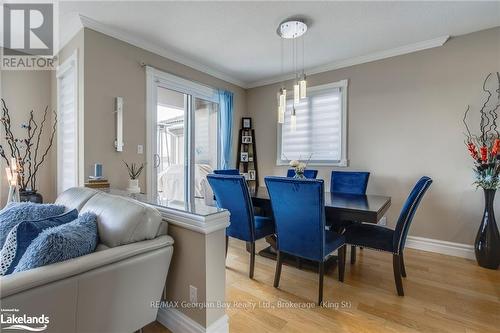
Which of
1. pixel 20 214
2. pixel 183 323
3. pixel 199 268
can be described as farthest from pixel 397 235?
pixel 20 214

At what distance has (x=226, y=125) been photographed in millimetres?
4336

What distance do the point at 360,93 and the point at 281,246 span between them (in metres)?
2.63

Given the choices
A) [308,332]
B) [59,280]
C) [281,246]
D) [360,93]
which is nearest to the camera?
[59,280]

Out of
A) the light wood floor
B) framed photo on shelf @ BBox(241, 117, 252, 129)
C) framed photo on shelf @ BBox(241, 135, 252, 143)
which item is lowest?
the light wood floor

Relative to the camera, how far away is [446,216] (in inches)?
118

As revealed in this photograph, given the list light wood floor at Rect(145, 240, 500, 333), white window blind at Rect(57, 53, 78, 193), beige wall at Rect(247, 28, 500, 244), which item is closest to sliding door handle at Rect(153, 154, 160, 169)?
white window blind at Rect(57, 53, 78, 193)

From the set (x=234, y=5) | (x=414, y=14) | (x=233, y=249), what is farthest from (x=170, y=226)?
(x=414, y=14)

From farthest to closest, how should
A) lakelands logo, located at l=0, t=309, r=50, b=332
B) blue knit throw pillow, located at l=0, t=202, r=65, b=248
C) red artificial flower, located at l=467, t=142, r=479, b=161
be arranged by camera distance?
red artificial flower, located at l=467, t=142, r=479, b=161 < blue knit throw pillow, located at l=0, t=202, r=65, b=248 < lakelands logo, located at l=0, t=309, r=50, b=332

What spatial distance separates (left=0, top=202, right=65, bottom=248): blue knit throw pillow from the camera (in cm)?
156

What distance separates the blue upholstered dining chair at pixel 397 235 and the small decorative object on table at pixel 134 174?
2.31m

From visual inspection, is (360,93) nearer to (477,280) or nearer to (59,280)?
(477,280)

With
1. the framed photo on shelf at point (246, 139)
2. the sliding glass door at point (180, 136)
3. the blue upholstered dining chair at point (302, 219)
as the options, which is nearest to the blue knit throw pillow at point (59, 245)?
the blue upholstered dining chair at point (302, 219)

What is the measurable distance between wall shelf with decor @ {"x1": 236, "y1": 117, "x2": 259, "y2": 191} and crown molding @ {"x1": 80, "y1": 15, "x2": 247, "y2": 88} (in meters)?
0.89

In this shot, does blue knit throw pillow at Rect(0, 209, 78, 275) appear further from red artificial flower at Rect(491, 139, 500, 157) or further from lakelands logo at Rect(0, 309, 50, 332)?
red artificial flower at Rect(491, 139, 500, 157)
